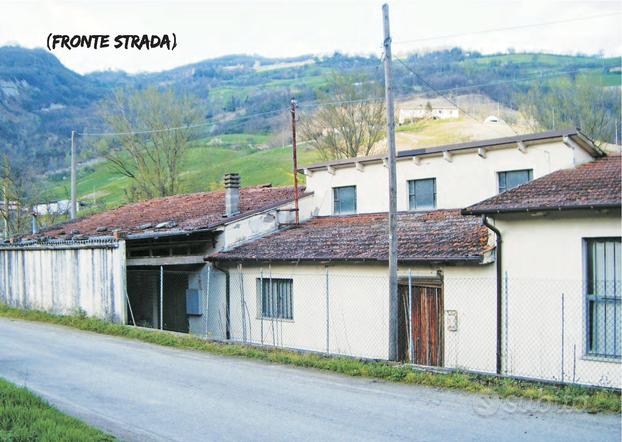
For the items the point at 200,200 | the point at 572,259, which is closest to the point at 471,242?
the point at 572,259

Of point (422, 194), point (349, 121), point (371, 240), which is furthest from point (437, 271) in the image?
point (349, 121)

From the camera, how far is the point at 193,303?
22047mm

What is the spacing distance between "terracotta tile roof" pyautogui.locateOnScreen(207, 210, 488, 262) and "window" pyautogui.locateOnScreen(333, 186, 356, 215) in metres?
0.39

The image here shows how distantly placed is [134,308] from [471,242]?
12873 mm

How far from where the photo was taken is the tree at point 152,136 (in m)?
44.0

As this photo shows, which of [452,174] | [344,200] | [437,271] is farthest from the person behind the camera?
[344,200]

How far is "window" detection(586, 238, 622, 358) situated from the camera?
40.1 ft

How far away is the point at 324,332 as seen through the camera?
18.4m

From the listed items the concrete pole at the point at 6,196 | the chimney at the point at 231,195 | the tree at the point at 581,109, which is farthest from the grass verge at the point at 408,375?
the tree at the point at 581,109

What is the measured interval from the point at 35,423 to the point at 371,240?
11.9 meters

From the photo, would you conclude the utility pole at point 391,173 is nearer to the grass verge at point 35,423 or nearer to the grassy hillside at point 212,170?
the grass verge at point 35,423

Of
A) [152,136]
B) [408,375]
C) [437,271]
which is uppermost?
[152,136]

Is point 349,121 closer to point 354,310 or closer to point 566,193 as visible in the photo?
point 354,310

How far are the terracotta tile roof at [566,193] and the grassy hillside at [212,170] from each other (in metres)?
33.7
